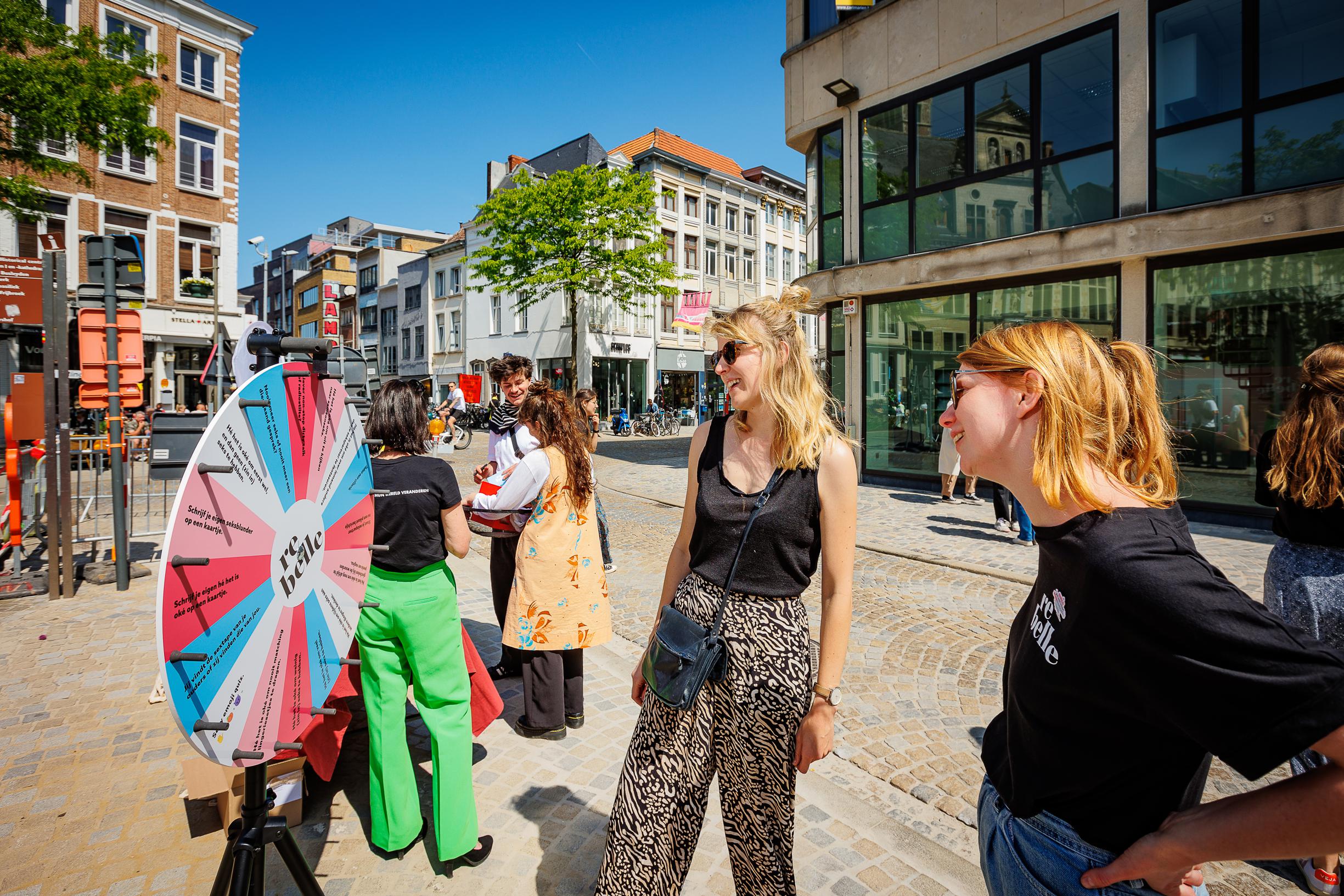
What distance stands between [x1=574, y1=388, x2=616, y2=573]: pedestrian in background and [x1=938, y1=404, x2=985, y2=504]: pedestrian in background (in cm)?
525

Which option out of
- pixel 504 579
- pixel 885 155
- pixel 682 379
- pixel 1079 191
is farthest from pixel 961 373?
pixel 682 379

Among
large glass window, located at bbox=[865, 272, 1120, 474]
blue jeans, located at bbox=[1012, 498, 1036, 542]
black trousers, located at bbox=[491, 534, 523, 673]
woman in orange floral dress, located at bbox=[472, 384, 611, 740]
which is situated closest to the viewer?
woman in orange floral dress, located at bbox=[472, 384, 611, 740]

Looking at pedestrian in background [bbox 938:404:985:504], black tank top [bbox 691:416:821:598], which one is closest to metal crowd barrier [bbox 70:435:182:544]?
black tank top [bbox 691:416:821:598]

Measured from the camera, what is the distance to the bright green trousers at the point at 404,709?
104 inches

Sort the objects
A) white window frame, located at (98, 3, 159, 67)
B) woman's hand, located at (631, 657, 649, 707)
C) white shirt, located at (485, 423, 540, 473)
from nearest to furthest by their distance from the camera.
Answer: woman's hand, located at (631, 657, 649, 707) < white shirt, located at (485, 423, 540, 473) < white window frame, located at (98, 3, 159, 67)

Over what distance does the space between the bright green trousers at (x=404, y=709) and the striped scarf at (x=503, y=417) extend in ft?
7.39

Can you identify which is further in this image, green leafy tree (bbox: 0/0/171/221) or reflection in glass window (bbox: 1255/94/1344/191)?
green leafy tree (bbox: 0/0/171/221)

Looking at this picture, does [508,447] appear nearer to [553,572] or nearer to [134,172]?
[553,572]

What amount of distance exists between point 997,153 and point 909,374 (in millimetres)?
3928

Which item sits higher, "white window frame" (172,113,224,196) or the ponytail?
"white window frame" (172,113,224,196)

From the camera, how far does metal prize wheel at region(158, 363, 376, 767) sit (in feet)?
4.09

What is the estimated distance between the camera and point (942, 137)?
12.1 metres

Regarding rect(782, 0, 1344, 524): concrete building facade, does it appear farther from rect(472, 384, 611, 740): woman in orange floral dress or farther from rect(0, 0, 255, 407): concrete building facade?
rect(0, 0, 255, 407): concrete building facade

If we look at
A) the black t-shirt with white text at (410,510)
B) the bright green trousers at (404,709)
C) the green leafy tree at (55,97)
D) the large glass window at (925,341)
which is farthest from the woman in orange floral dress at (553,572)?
the green leafy tree at (55,97)
